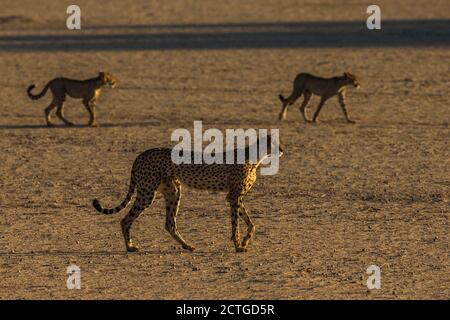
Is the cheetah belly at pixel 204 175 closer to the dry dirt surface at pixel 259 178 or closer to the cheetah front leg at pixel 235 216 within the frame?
the cheetah front leg at pixel 235 216

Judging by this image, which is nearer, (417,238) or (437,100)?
(417,238)

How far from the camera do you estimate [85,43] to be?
32.8 metres

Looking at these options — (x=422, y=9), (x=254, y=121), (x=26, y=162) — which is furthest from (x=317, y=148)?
(x=422, y=9)

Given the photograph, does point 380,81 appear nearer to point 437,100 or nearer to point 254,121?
point 437,100

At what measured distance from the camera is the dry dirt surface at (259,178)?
11.0 meters

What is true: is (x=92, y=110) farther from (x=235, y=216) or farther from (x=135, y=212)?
(x=235, y=216)

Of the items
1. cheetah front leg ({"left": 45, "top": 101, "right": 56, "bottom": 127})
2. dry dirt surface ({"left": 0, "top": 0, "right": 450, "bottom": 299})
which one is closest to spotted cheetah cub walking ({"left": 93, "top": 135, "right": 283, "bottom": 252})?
dry dirt surface ({"left": 0, "top": 0, "right": 450, "bottom": 299})

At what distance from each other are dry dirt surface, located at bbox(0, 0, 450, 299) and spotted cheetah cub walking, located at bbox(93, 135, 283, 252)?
23 cm

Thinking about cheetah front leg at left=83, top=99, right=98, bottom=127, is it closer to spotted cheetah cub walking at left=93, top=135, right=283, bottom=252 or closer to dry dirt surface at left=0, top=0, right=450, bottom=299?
dry dirt surface at left=0, top=0, right=450, bottom=299

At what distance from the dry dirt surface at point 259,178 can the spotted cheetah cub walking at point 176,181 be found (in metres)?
0.23

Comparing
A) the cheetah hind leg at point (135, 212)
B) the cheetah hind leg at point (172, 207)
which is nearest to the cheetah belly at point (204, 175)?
the cheetah hind leg at point (172, 207)

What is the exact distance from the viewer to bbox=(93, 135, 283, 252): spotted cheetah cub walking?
11711 mm

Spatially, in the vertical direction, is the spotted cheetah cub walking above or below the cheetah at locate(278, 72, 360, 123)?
below
